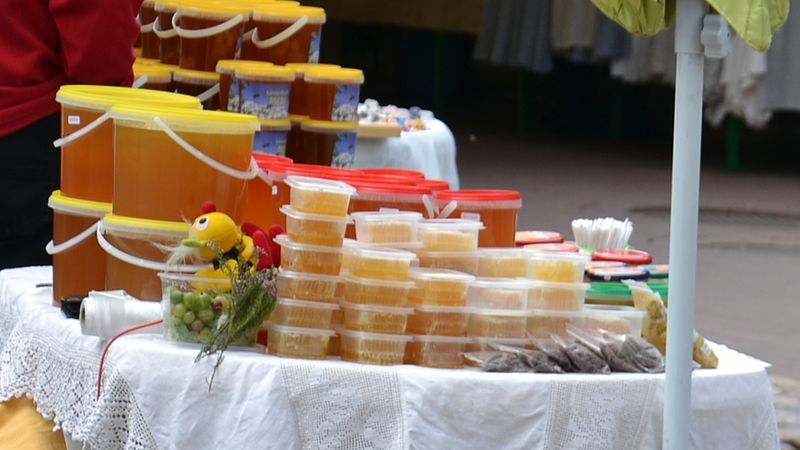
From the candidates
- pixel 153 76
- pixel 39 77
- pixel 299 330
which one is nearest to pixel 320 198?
pixel 299 330

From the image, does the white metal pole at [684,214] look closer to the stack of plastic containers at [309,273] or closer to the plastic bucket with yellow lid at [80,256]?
the stack of plastic containers at [309,273]

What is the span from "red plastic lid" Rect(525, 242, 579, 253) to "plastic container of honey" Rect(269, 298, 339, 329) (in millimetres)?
547

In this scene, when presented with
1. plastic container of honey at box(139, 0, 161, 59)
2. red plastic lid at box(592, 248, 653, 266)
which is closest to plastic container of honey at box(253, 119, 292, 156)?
plastic container of honey at box(139, 0, 161, 59)

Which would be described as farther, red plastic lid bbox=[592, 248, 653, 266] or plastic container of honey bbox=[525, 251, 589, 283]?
red plastic lid bbox=[592, 248, 653, 266]

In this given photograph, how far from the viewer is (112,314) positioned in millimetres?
2564

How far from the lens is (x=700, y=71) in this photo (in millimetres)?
2334

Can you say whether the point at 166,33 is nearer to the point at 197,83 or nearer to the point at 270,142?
the point at 197,83

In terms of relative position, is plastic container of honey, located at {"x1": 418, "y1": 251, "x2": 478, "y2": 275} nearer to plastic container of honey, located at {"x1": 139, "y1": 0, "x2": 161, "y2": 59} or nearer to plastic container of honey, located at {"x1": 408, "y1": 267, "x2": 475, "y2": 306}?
plastic container of honey, located at {"x1": 408, "y1": 267, "x2": 475, "y2": 306}

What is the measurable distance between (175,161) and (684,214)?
971 millimetres

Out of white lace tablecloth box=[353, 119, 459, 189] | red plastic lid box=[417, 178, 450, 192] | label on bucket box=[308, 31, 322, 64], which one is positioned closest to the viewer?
red plastic lid box=[417, 178, 450, 192]

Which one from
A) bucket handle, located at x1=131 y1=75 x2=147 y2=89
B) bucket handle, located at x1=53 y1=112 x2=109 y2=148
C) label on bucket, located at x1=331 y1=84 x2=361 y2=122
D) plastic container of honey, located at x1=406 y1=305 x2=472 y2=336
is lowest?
plastic container of honey, located at x1=406 y1=305 x2=472 y2=336

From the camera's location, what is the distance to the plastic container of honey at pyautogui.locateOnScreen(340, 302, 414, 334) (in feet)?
8.18

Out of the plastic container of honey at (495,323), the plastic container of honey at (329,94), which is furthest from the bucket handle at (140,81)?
the plastic container of honey at (495,323)

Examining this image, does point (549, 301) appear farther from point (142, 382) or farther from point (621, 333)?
point (142, 382)
